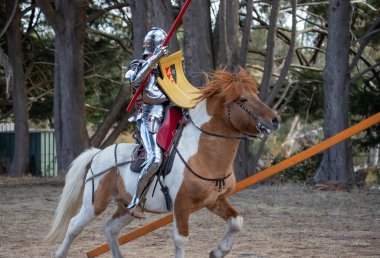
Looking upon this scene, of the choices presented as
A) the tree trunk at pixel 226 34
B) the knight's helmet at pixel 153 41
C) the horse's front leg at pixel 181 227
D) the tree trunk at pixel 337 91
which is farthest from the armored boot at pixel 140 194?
the tree trunk at pixel 337 91

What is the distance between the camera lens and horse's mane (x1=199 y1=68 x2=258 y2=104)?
308 inches

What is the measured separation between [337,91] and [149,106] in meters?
9.38

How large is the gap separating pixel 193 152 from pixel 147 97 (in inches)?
33.5

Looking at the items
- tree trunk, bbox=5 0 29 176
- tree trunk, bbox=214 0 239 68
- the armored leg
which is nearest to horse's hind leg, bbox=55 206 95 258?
the armored leg

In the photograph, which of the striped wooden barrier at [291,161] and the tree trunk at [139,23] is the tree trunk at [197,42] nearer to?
the tree trunk at [139,23]

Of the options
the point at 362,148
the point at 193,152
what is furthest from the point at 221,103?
the point at 362,148

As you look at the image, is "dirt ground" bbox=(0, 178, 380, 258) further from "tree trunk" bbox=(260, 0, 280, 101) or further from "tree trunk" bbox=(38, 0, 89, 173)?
"tree trunk" bbox=(38, 0, 89, 173)

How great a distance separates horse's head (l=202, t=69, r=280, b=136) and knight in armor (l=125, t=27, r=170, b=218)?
22.2 inches

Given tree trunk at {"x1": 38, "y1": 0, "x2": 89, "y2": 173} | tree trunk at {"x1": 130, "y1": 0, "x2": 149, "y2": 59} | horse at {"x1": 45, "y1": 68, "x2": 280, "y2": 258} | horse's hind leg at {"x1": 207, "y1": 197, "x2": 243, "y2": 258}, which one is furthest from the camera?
tree trunk at {"x1": 38, "y1": 0, "x2": 89, "y2": 173}

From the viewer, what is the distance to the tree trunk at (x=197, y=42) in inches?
634

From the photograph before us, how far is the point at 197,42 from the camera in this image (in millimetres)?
16281

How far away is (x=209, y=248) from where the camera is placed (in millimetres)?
9922

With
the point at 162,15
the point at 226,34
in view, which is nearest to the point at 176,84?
the point at 162,15

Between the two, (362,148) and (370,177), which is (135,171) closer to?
(362,148)
